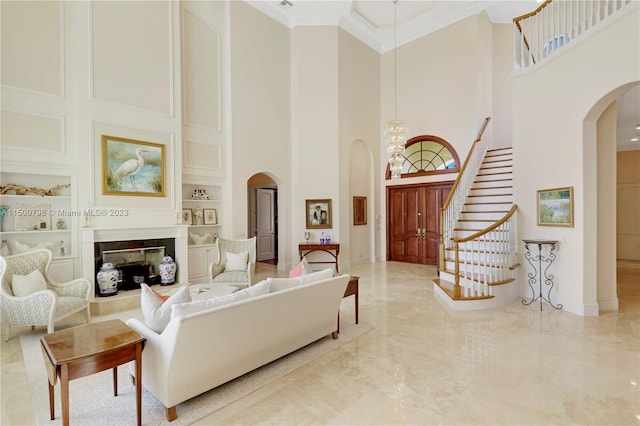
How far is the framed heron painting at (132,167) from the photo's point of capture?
5215mm

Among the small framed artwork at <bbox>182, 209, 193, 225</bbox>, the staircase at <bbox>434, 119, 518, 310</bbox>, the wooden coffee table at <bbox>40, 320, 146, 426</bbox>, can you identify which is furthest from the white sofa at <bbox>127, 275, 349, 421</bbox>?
the small framed artwork at <bbox>182, 209, 193, 225</bbox>

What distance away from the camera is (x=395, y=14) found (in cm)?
860

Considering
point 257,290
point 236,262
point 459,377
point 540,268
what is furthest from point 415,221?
point 257,290

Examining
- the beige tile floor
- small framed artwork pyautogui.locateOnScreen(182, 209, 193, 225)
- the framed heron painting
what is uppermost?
the framed heron painting

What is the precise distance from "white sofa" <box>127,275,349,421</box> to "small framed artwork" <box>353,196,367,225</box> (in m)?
5.74

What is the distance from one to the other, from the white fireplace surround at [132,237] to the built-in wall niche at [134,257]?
170mm

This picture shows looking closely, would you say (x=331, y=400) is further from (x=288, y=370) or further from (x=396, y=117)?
(x=396, y=117)

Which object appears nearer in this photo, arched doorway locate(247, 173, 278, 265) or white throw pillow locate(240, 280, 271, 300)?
white throw pillow locate(240, 280, 271, 300)

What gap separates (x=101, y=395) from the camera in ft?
8.83

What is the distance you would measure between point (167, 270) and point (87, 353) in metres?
3.91

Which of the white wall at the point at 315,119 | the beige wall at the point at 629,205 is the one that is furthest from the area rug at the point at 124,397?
the beige wall at the point at 629,205

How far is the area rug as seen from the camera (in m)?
2.38

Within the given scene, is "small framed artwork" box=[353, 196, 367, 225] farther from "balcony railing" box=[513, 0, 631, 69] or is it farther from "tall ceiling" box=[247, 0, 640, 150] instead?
"balcony railing" box=[513, 0, 631, 69]

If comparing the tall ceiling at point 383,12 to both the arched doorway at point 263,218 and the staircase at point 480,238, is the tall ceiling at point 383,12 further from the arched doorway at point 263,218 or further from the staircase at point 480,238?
the arched doorway at point 263,218
